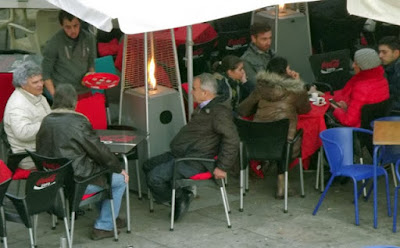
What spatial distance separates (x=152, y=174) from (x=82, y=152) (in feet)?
3.31

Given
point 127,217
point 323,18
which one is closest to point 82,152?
point 127,217

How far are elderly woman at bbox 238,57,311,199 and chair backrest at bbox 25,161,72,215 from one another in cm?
245

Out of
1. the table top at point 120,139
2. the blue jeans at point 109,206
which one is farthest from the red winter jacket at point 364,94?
the blue jeans at point 109,206

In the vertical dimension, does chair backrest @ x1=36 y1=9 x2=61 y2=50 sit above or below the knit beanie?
above

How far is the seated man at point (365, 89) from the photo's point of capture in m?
10.3

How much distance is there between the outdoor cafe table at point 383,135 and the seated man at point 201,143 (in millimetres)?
1269

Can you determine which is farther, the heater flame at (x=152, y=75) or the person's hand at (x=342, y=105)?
the person's hand at (x=342, y=105)

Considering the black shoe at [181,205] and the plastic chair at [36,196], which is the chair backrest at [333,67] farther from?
the plastic chair at [36,196]

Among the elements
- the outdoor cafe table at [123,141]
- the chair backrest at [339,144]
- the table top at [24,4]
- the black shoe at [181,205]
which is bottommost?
the black shoe at [181,205]

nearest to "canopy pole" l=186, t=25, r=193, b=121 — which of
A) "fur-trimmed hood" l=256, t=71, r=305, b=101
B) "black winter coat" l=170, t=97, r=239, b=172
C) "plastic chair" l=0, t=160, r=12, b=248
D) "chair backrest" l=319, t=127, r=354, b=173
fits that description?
"black winter coat" l=170, t=97, r=239, b=172

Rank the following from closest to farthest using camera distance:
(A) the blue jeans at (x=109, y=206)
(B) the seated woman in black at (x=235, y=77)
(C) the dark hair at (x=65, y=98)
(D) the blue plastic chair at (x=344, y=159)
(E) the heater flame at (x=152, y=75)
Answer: (C) the dark hair at (x=65, y=98)
(A) the blue jeans at (x=109, y=206)
(D) the blue plastic chair at (x=344, y=159)
(E) the heater flame at (x=152, y=75)
(B) the seated woman in black at (x=235, y=77)

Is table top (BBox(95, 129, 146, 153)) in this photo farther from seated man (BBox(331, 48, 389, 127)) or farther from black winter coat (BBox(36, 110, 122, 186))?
→ seated man (BBox(331, 48, 389, 127))

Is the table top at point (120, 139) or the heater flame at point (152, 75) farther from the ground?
the heater flame at point (152, 75)

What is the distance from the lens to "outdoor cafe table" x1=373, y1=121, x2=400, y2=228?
29.9 feet
